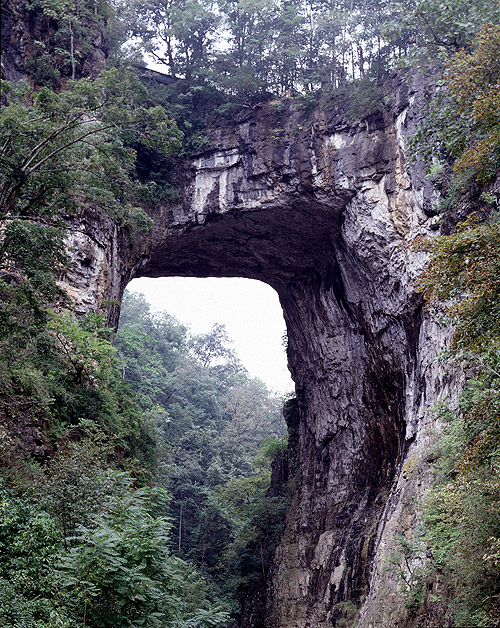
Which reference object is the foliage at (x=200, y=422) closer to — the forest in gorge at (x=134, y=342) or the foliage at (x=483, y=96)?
the forest in gorge at (x=134, y=342)

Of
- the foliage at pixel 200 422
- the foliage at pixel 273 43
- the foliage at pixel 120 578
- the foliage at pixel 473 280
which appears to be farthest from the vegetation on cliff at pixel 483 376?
the foliage at pixel 273 43

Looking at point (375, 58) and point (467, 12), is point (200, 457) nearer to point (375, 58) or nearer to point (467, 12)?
point (375, 58)

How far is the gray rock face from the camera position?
11.8 meters

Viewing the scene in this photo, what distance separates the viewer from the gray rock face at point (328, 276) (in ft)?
38.6

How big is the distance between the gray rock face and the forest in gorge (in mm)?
785

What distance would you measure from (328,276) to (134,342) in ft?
31.6

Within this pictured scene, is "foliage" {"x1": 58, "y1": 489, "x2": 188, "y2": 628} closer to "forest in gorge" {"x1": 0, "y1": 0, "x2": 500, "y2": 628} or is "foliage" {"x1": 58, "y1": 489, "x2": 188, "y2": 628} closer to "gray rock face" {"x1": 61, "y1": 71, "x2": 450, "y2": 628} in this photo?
"forest in gorge" {"x1": 0, "y1": 0, "x2": 500, "y2": 628}

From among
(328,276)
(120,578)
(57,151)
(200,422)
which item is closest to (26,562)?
(120,578)

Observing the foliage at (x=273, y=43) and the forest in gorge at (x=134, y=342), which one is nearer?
the forest in gorge at (x=134, y=342)

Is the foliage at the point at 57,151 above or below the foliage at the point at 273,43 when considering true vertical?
below

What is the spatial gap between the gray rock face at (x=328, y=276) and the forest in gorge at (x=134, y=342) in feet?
2.58

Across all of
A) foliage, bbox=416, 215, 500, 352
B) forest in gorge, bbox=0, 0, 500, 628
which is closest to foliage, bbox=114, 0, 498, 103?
forest in gorge, bbox=0, 0, 500, 628

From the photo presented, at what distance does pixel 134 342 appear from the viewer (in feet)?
71.7

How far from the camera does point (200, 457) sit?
928 inches
